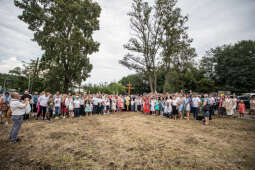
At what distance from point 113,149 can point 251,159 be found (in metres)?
3.92

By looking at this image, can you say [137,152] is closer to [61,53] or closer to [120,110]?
[120,110]

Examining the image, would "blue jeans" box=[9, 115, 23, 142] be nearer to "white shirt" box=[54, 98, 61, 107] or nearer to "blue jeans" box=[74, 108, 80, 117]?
"white shirt" box=[54, 98, 61, 107]

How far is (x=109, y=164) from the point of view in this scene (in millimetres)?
3158

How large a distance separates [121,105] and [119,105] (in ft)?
0.71

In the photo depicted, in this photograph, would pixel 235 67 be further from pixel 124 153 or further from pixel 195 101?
pixel 124 153

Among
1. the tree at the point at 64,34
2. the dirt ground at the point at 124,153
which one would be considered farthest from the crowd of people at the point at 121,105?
the tree at the point at 64,34

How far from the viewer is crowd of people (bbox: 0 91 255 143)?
27.2 ft

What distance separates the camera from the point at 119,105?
1337cm

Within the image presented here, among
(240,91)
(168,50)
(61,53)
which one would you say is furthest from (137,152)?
(240,91)

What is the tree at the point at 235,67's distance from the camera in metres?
26.3

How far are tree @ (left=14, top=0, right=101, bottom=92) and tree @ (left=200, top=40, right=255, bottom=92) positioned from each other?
30.2 m

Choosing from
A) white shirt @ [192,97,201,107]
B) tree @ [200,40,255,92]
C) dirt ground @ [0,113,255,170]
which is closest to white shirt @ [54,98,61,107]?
dirt ground @ [0,113,255,170]

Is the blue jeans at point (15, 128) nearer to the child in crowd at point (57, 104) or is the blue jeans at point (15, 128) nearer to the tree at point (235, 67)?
the child in crowd at point (57, 104)

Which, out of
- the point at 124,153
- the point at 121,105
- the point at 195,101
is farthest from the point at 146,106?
the point at 124,153
